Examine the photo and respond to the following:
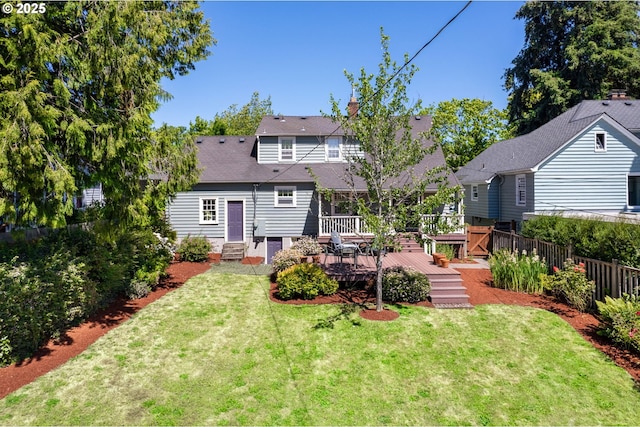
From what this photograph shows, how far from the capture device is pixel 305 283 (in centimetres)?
1062

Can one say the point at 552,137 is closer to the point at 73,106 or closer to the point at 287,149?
the point at 287,149

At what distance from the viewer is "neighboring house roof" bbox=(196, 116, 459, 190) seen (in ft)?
57.3

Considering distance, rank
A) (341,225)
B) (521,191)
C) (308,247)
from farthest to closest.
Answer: (521,191)
(341,225)
(308,247)

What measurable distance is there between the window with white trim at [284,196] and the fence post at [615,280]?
12.6 meters

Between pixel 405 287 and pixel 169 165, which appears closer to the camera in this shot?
pixel 405 287

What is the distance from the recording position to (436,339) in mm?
8070

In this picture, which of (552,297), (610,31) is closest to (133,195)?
(552,297)

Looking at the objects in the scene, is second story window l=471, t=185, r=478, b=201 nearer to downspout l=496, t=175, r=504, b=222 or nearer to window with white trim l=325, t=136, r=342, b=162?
downspout l=496, t=175, r=504, b=222

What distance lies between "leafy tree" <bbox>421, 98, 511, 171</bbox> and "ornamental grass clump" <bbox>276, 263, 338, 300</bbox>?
27883 mm

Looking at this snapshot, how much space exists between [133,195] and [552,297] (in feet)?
40.3

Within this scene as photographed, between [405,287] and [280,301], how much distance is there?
3.82m

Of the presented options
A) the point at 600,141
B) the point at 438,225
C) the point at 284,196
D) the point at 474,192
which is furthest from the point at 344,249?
the point at 474,192

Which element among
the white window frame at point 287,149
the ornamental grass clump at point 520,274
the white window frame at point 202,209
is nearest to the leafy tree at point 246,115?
the white window frame at point 287,149

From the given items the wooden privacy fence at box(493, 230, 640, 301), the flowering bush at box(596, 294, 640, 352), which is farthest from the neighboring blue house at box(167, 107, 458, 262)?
the flowering bush at box(596, 294, 640, 352)
